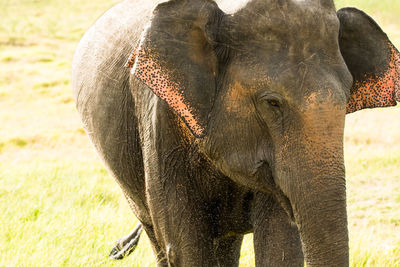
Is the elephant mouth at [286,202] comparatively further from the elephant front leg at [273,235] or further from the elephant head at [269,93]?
the elephant front leg at [273,235]

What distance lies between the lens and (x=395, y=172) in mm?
8961

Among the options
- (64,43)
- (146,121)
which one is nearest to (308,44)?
(146,121)

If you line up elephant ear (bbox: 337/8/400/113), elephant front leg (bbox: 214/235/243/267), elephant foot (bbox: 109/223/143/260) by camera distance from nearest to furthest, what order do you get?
1. elephant ear (bbox: 337/8/400/113)
2. elephant front leg (bbox: 214/235/243/267)
3. elephant foot (bbox: 109/223/143/260)

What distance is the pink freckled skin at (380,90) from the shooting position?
128 inches

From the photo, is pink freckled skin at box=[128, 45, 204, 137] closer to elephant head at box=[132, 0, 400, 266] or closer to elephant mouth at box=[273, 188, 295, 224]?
elephant head at box=[132, 0, 400, 266]

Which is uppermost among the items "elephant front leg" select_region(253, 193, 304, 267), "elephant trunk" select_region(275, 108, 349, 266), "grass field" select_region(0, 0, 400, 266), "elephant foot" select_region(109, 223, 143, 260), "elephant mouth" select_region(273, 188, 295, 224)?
"elephant trunk" select_region(275, 108, 349, 266)

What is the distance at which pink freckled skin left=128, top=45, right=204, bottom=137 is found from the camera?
2902 mm

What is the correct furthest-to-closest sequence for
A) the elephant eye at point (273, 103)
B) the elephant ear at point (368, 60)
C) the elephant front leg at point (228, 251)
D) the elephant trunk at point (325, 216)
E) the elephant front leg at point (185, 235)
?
1. the elephant front leg at point (228, 251)
2. the elephant front leg at point (185, 235)
3. the elephant ear at point (368, 60)
4. the elephant eye at point (273, 103)
5. the elephant trunk at point (325, 216)

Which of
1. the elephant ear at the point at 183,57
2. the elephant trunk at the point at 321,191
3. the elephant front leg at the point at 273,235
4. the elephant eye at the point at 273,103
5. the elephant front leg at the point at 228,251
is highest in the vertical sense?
the elephant ear at the point at 183,57

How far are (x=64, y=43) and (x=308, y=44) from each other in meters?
31.1

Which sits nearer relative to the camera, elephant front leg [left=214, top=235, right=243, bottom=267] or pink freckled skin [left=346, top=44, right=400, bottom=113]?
pink freckled skin [left=346, top=44, right=400, bottom=113]

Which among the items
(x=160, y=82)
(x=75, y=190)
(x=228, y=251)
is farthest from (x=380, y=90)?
(x=75, y=190)

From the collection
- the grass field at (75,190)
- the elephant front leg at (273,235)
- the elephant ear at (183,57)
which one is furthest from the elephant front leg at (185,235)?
the grass field at (75,190)

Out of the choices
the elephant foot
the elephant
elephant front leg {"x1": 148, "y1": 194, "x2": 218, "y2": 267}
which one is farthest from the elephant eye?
the elephant foot
